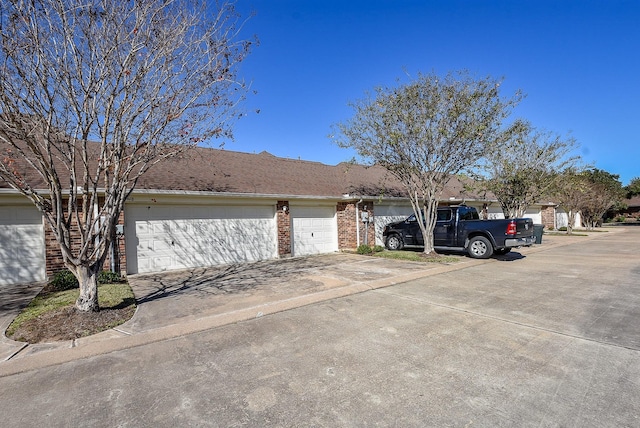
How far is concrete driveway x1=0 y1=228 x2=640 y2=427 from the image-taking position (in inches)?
113

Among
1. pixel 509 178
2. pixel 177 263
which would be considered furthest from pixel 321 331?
pixel 509 178

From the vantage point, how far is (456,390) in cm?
320

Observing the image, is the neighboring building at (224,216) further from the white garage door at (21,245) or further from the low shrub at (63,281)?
the low shrub at (63,281)

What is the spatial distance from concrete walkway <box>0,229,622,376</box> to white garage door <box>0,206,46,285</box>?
72 cm

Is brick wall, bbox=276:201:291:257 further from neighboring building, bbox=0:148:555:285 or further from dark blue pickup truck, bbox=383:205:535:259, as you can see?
dark blue pickup truck, bbox=383:205:535:259

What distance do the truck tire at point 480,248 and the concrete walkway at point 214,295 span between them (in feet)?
1.25

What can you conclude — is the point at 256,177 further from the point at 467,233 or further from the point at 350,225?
the point at 467,233

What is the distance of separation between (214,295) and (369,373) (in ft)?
15.3

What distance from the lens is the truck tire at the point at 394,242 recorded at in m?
14.6

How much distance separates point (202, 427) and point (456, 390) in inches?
92.3

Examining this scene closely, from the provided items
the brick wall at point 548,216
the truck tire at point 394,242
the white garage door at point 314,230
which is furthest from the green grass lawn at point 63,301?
the brick wall at point 548,216

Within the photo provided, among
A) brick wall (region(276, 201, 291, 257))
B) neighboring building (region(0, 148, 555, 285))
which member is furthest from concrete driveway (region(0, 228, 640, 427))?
brick wall (region(276, 201, 291, 257))

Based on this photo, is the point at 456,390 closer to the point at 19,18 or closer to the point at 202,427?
the point at 202,427

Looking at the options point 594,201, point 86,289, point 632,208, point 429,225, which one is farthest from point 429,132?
point 632,208
